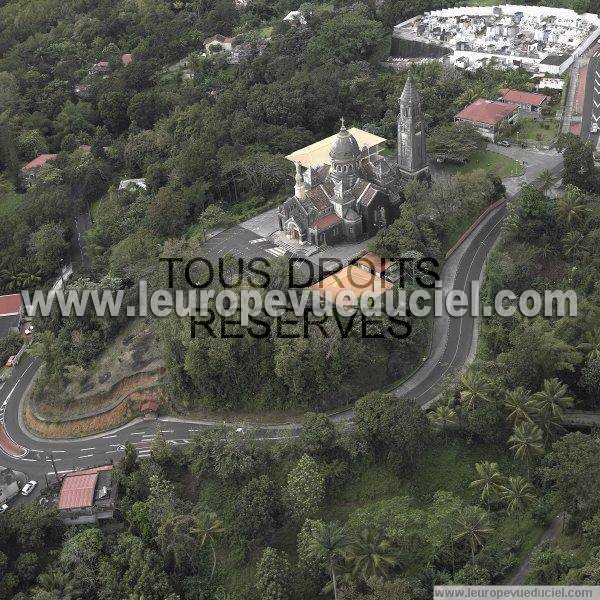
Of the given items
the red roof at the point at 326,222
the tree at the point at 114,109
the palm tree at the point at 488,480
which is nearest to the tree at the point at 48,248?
the red roof at the point at 326,222

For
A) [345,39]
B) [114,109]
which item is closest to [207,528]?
[114,109]

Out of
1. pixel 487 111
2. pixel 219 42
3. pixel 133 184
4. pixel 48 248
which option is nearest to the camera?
pixel 48 248

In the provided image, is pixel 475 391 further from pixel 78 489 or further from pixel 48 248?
pixel 48 248

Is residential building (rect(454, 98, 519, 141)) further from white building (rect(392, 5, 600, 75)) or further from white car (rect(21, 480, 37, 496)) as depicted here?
white car (rect(21, 480, 37, 496))

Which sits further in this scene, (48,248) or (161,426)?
(48,248)

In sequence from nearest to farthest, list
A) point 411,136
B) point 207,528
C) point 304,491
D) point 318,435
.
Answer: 1. point 207,528
2. point 304,491
3. point 318,435
4. point 411,136

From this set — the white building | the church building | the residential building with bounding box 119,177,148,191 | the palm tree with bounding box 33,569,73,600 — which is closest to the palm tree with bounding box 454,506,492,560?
the palm tree with bounding box 33,569,73,600

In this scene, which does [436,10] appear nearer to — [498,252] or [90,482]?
[498,252]

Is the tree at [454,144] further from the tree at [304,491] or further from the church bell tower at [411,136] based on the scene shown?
the tree at [304,491]
